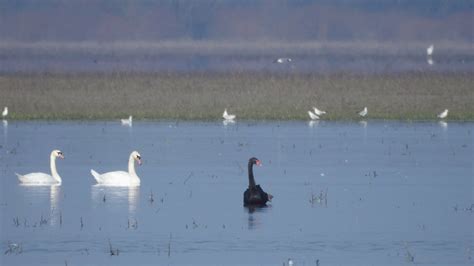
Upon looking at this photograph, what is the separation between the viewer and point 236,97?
39406 mm

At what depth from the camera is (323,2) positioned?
12419cm

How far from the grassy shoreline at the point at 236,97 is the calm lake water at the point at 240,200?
4.66 metres

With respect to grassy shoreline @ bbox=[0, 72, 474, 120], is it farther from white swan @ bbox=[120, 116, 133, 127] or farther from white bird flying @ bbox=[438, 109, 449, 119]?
white swan @ bbox=[120, 116, 133, 127]

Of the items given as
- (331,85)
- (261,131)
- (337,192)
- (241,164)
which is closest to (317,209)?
(337,192)

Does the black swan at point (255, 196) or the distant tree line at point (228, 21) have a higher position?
the distant tree line at point (228, 21)

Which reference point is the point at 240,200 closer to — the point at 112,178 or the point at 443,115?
the point at 112,178

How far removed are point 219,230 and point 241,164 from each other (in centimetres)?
725

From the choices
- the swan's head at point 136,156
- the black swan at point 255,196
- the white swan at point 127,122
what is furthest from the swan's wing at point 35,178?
the white swan at point 127,122

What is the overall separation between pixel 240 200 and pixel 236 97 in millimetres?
20979

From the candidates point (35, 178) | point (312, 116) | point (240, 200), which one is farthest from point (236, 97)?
point (240, 200)

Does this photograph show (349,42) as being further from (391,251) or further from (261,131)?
(391,251)

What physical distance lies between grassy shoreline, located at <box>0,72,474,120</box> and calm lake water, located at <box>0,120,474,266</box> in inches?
183

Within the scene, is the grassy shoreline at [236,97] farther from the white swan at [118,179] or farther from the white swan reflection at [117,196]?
the white swan reflection at [117,196]

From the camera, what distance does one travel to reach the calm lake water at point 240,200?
14445 millimetres
